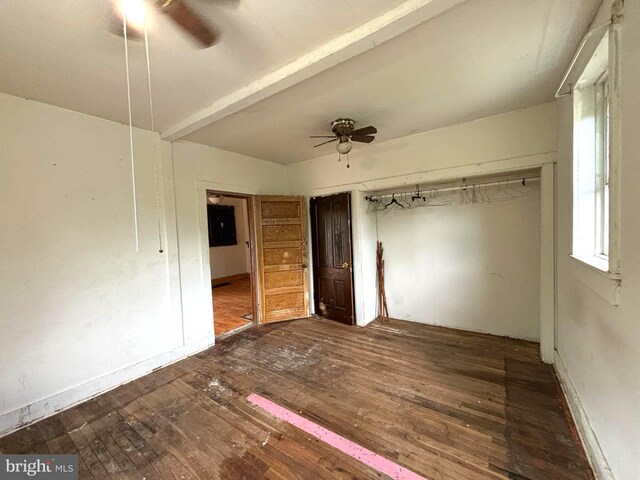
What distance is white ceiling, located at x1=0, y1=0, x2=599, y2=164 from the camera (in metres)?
1.33

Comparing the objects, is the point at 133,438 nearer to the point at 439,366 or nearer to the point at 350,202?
the point at 439,366

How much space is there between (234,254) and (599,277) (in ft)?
24.6

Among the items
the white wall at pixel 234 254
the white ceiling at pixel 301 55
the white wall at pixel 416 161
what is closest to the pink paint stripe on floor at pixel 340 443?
the white wall at pixel 416 161

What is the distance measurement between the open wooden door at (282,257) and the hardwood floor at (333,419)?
1.07 m

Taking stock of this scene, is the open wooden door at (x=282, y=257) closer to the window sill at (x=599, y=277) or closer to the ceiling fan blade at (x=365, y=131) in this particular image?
the ceiling fan blade at (x=365, y=131)

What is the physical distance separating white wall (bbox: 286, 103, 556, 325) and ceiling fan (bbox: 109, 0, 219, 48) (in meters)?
2.45

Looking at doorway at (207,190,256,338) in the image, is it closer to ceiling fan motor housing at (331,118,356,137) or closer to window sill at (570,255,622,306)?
ceiling fan motor housing at (331,118,356,137)

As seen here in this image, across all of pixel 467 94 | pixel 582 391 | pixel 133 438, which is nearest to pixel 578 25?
pixel 467 94

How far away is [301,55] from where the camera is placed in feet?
5.48

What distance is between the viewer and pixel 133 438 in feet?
5.90

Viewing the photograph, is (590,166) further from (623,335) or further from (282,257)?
(282,257)

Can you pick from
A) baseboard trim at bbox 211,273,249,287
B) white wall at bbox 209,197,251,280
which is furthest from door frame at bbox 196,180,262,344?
baseboard trim at bbox 211,273,249,287

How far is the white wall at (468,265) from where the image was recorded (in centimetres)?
299

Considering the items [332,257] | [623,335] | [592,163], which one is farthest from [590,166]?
[332,257]
